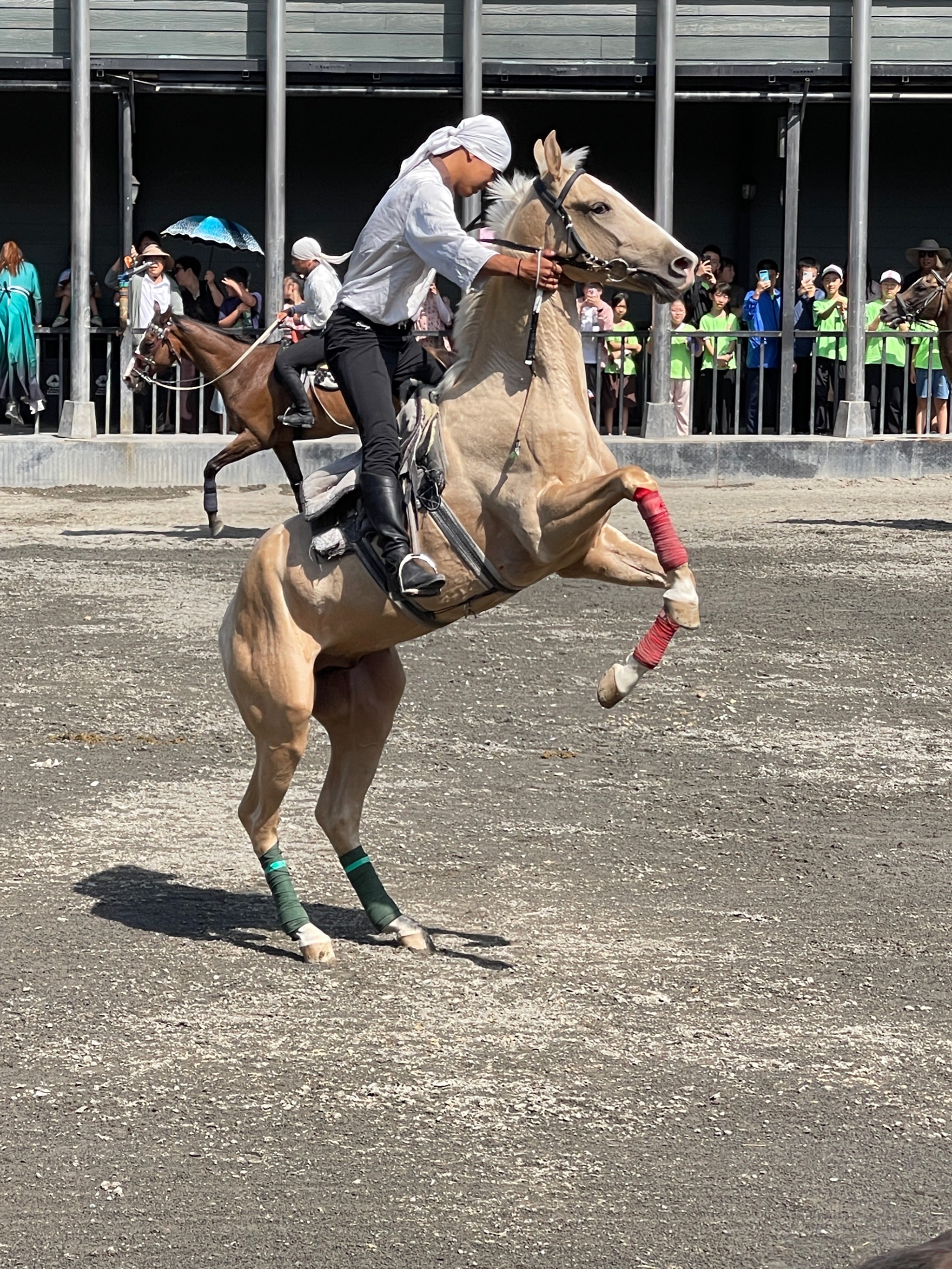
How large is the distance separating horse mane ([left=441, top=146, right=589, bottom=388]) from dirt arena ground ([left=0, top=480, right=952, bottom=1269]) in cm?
207

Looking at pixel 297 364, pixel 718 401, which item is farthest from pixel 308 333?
pixel 718 401

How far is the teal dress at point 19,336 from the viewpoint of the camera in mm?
22422

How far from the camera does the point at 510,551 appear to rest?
641cm

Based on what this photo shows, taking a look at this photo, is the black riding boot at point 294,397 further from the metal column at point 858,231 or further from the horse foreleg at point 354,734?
the horse foreleg at point 354,734

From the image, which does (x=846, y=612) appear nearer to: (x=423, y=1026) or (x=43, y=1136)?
(x=423, y=1026)

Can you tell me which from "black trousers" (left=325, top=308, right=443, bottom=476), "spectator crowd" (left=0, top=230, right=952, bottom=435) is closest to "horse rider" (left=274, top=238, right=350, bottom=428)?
"spectator crowd" (left=0, top=230, right=952, bottom=435)

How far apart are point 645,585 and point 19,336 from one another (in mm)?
17611

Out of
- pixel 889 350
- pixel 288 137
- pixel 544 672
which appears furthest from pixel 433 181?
pixel 288 137

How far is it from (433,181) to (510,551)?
1.28 metres

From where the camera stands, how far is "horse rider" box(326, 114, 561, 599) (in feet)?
20.7

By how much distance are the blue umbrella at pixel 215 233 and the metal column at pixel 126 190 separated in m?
0.61

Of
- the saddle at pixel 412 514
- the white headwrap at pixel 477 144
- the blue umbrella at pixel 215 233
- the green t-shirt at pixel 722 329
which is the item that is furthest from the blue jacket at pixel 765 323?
the saddle at pixel 412 514

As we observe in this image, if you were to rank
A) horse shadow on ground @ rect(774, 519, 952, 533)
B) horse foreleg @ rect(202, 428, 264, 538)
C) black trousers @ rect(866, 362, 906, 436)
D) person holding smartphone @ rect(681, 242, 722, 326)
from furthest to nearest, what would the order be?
black trousers @ rect(866, 362, 906, 436)
person holding smartphone @ rect(681, 242, 722, 326)
horse shadow on ground @ rect(774, 519, 952, 533)
horse foreleg @ rect(202, 428, 264, 538)

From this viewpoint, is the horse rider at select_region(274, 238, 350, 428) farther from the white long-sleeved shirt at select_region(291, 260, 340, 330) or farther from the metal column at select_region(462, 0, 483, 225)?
the metal column at select_region(462, 0, 483, 225)
